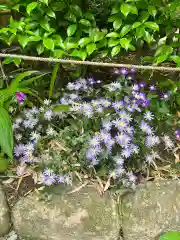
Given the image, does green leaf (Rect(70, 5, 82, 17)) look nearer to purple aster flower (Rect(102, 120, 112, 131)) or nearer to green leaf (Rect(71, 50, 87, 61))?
green leaf (Rect(71, 50, 87, 61))

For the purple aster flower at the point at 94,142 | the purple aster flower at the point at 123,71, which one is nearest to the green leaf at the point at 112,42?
the purple aster flower at the point at 123,71

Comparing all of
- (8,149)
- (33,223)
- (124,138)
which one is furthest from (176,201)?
(8,149)

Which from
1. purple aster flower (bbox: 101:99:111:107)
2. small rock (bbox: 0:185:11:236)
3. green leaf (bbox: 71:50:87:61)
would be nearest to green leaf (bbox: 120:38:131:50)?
green leaf (bbox: 71:50:87:61)

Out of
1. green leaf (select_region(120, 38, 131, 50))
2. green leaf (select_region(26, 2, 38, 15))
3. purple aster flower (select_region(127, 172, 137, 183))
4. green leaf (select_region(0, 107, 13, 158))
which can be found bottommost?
purple aster flower (select_region(127, 172, 137, 183))

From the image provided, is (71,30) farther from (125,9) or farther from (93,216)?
(93,216)

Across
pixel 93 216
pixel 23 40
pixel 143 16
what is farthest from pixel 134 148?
pixel 23 40

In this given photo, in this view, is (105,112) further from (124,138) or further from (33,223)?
(33,223)

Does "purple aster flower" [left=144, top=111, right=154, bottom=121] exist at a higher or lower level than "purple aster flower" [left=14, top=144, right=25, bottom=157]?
higher
